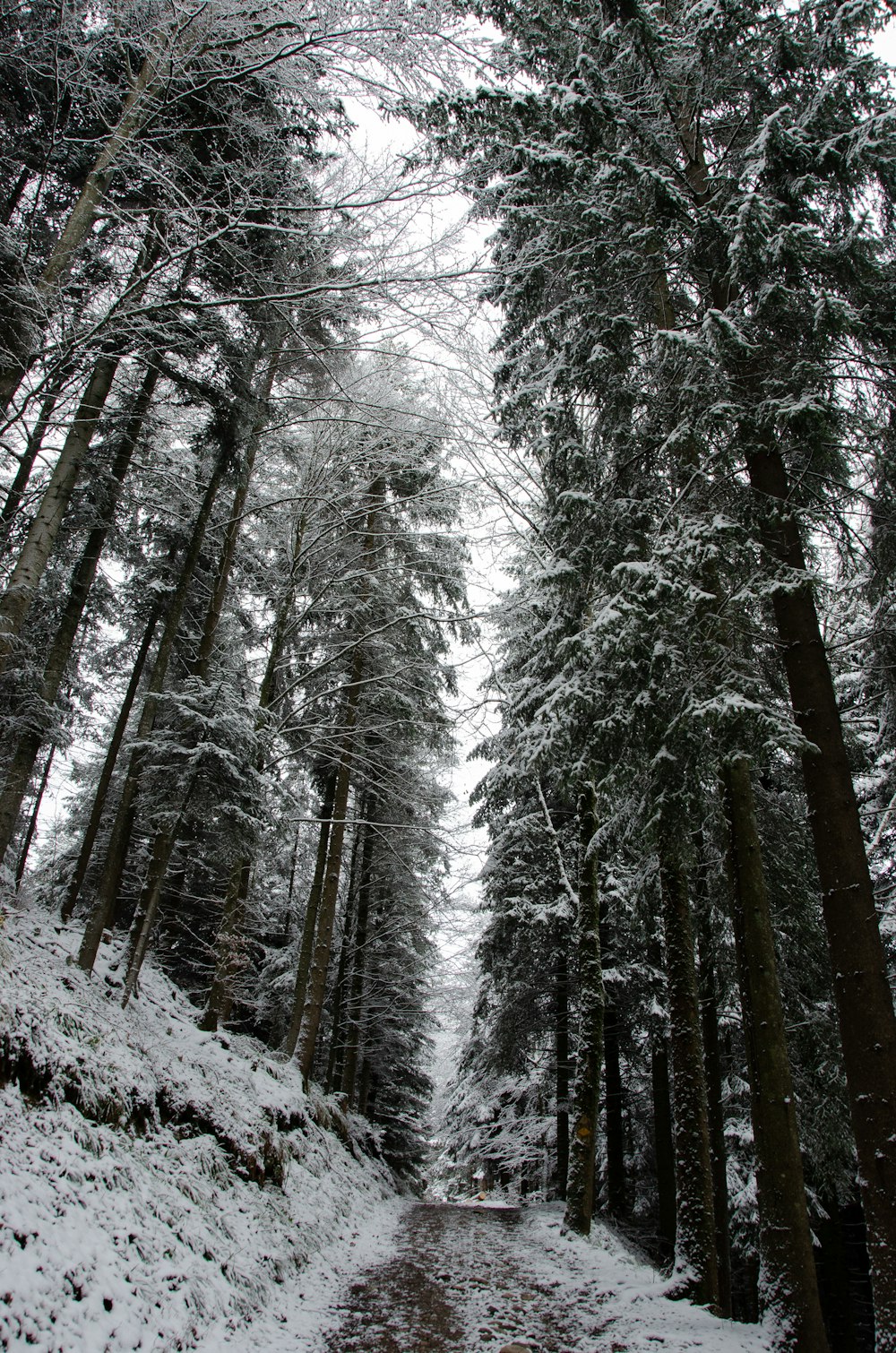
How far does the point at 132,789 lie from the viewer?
9422 mm

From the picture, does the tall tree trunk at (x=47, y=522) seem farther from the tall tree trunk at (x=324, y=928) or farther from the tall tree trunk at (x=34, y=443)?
the tall tree trunk at (x=324, y=928)

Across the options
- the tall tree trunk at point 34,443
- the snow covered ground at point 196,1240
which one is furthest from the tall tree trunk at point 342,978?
the tall tree trunk at point 34,443

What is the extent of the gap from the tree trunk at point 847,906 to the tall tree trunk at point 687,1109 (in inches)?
65.6

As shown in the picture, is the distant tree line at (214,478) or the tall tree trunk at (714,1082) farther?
the tall tree trunk at (714,1082)

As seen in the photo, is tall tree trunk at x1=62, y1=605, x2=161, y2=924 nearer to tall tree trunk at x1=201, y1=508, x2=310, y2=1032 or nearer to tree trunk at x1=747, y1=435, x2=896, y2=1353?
tall tree trunk at x1=201, y1=508, x2=310, y2=1032

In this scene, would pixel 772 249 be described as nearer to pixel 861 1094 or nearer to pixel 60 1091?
pixel 861 1094

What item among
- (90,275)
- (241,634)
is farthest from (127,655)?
(90,275)

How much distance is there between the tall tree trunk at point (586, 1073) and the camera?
922 centimetres

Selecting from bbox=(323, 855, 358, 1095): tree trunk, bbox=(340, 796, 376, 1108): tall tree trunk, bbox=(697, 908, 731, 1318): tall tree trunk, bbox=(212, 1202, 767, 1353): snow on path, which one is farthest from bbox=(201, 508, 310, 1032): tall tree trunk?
bbox=(697, 908, 731, 1318): tall tree trunk

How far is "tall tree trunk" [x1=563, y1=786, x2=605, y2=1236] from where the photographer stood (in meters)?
9.22

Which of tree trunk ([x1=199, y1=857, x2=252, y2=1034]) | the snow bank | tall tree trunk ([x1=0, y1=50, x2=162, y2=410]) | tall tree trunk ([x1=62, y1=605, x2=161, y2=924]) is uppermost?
tall tree trunk ([x1=0, y1=50, x2=162, y2=410])

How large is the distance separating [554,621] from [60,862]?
56.9 feet

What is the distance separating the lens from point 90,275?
7859mm

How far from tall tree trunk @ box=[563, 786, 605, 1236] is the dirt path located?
1.00 meters
